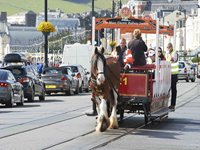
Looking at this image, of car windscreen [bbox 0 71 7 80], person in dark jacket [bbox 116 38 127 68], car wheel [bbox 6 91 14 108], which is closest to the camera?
person in dark jacket [bbox 116 38 127 68]

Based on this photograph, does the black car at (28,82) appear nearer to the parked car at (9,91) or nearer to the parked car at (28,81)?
the parked car at (28,81)

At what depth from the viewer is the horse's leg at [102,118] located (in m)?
18.7

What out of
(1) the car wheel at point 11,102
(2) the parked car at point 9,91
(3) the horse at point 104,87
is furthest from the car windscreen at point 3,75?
(3) the horse at point 104,87

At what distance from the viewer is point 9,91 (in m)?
30.1

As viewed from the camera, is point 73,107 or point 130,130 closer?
point 130,130

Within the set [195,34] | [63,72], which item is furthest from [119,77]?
[195,34]

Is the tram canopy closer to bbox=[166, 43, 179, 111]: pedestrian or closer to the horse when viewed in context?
bbox=[166, 43, 179, 111]: pedestrian

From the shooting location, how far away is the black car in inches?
1384

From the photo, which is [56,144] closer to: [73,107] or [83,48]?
[73,107]

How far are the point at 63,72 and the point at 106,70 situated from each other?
81.1 ft

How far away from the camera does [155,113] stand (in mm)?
20562

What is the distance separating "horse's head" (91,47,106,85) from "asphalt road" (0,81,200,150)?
4.35ft

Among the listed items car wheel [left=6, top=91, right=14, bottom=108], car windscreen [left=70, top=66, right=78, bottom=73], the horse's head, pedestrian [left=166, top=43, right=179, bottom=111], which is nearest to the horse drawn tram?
the horse's head

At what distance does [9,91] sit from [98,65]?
11683mm
